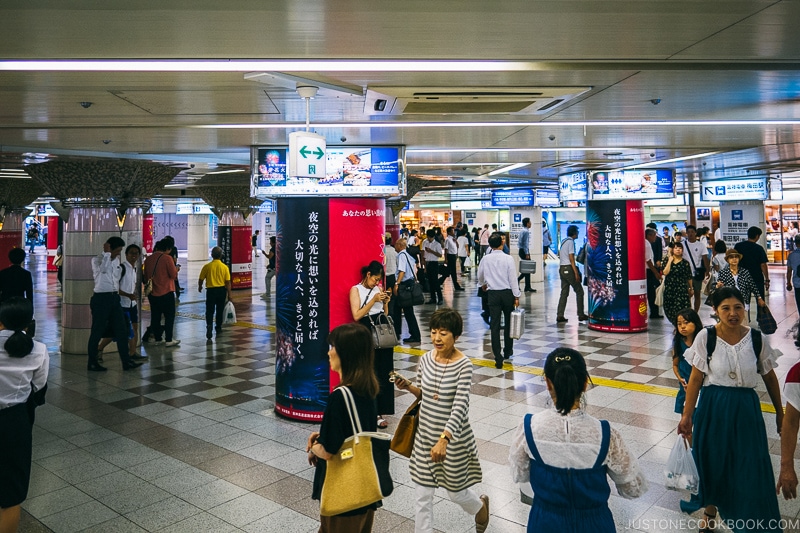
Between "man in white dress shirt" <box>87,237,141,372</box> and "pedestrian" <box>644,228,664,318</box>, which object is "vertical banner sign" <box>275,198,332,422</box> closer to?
"man in white dress shirt" <box>87,237,141,372</box>

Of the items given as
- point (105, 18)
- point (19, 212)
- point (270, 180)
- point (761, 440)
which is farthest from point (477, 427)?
point (19, 212)

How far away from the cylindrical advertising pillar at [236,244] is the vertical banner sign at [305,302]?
14.1 meters

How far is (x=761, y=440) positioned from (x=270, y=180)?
512 cm

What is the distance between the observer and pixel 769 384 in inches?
128

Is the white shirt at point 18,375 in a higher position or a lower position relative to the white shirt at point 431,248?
lower

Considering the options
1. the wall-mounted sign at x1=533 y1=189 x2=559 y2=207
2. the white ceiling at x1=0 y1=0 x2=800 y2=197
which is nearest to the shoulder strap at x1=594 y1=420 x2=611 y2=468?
the white ceiling at x1=0 y1=0 x2=800 y2=197

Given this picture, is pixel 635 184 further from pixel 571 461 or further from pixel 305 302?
pixel 571 461

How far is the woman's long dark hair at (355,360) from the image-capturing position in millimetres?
2670

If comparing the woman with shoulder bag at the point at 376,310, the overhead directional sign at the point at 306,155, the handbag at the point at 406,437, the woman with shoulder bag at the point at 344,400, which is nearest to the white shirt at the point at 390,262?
the woman with shoulder bag at the point at 376,310

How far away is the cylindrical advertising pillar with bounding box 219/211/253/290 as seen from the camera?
19.3m

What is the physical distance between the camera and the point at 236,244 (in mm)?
19547

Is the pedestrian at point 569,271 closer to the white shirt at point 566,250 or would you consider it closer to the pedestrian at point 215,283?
the white shirt at point 566,250

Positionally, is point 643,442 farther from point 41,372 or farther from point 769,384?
point 41,372

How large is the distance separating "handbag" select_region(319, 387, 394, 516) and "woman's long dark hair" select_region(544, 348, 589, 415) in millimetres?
902
